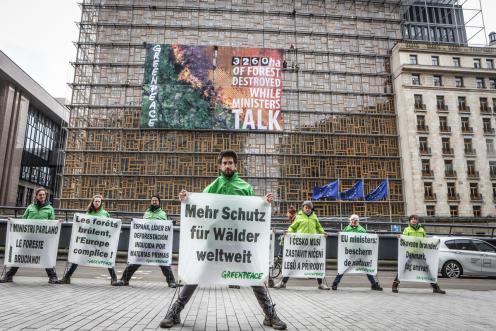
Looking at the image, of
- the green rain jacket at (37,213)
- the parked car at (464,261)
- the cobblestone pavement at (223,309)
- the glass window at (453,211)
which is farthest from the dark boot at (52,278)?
the glass window at (453,211)

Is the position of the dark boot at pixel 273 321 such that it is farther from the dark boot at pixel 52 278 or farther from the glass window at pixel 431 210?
the glass window at pixel 431 210

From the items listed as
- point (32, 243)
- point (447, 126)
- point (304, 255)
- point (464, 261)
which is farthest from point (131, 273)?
point (447, 126)

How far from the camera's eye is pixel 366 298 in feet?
22.2

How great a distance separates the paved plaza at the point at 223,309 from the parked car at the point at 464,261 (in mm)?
5264

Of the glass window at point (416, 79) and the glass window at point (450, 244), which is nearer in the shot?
the glass window at point (450, 244)

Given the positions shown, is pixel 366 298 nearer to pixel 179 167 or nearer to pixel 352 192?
pixel 352 192

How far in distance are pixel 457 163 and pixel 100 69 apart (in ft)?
134

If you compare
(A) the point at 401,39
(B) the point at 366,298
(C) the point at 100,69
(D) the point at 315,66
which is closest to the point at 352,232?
(B) the point at 366,298

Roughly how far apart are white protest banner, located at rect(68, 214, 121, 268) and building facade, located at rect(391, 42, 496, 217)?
35.5 meters

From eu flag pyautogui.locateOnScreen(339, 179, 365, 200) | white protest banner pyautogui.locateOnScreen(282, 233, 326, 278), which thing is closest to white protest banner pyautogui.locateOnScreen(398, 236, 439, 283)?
white protest banner pyautogui.locateOnScreen(282, 233, 326, 278)

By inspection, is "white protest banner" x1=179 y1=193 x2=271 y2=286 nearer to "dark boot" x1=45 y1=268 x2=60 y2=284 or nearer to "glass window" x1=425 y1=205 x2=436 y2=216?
"dark boot" x1=45 y1=268 x2=60 y2=284

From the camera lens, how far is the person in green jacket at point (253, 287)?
13.1 ft

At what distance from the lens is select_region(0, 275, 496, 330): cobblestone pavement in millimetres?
4121

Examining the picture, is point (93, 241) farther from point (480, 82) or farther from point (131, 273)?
point (480, 82)
